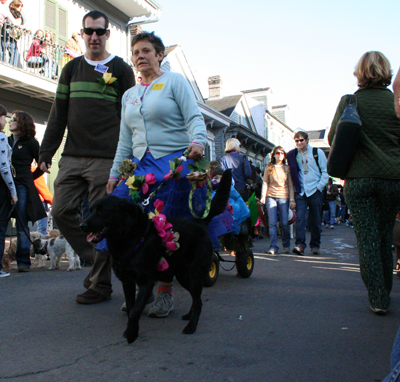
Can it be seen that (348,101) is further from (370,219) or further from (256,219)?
(256,219)

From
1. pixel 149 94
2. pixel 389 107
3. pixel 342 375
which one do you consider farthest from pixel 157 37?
pixel 342 375

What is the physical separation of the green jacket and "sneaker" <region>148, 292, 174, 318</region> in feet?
5.81

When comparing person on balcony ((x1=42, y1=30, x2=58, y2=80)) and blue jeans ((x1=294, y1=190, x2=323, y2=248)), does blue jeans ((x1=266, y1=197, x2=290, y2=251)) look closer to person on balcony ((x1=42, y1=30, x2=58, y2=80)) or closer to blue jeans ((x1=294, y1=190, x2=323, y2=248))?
blue jeans ((x1=294, y1=190, x2=323, y2=248))

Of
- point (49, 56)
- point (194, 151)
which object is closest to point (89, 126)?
point (194, 151)

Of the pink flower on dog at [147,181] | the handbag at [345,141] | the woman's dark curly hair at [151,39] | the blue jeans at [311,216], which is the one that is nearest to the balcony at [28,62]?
the blue jeans at [311,216]

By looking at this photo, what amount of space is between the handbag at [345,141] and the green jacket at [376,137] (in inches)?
3.2

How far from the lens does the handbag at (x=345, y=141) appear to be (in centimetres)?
348

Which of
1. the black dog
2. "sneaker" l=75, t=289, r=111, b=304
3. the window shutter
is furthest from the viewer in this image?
the window shutter

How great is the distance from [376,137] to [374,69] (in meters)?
0.56

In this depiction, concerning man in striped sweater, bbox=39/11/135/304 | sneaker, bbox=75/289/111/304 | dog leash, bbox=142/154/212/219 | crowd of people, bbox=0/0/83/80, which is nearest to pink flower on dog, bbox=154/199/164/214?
dog leash, bbox=142/154/212/219

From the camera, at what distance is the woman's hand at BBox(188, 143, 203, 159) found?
131 inches

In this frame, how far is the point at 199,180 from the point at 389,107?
1.68m

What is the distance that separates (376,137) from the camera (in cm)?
366

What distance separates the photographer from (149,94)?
11.6 feet
